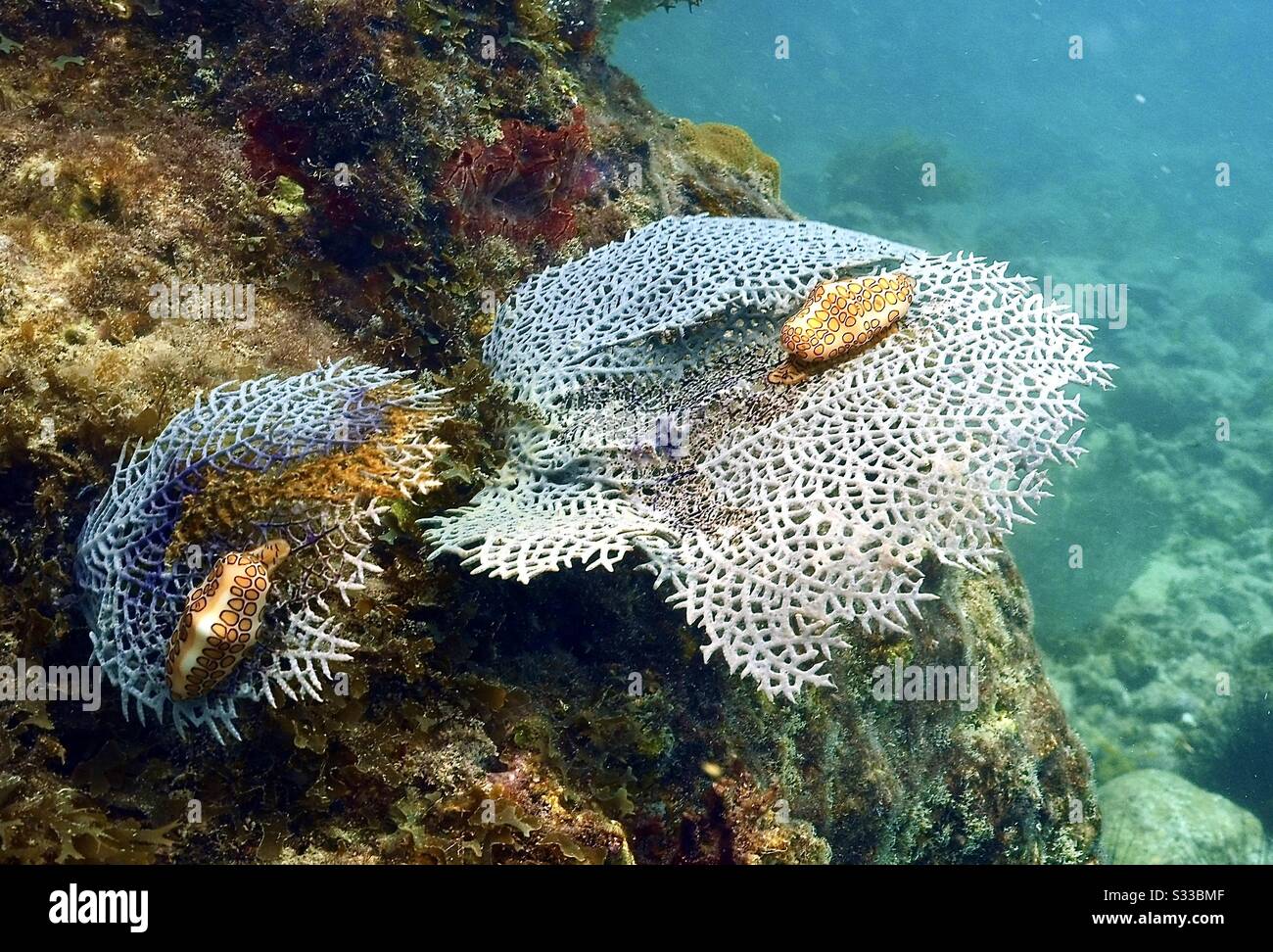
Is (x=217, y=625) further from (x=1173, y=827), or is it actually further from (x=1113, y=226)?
(x=1113, y=226)

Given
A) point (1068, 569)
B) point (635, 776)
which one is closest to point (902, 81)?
point (1068, 569)

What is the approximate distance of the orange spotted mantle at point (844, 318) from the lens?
11.9 ft

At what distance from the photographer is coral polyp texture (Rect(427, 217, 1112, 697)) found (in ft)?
10.2

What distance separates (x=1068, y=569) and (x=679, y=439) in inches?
576

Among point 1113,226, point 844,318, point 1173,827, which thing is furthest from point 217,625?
point 1113,226

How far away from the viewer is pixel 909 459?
330cm

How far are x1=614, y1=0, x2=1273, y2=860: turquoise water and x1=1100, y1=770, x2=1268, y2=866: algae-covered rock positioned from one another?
4.69 feet

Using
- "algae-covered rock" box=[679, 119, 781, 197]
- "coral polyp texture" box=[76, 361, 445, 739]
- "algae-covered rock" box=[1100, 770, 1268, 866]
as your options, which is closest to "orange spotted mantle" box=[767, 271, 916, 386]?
"coral polyp texture" box=[76, 361, 445, 739]

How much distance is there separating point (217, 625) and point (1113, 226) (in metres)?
37.4

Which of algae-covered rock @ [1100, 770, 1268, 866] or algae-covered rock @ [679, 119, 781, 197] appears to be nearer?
algae-covered rock @ [679, 119, 781, 197]

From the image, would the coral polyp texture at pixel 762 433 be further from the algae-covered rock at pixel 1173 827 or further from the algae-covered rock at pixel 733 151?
the algae-covered rock at pixel 1173 827

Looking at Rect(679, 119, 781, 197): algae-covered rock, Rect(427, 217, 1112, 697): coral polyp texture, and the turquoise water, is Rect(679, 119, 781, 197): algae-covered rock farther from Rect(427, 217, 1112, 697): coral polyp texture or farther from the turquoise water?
the turquoise water

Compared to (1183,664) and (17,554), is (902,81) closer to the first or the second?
(1183,664)
